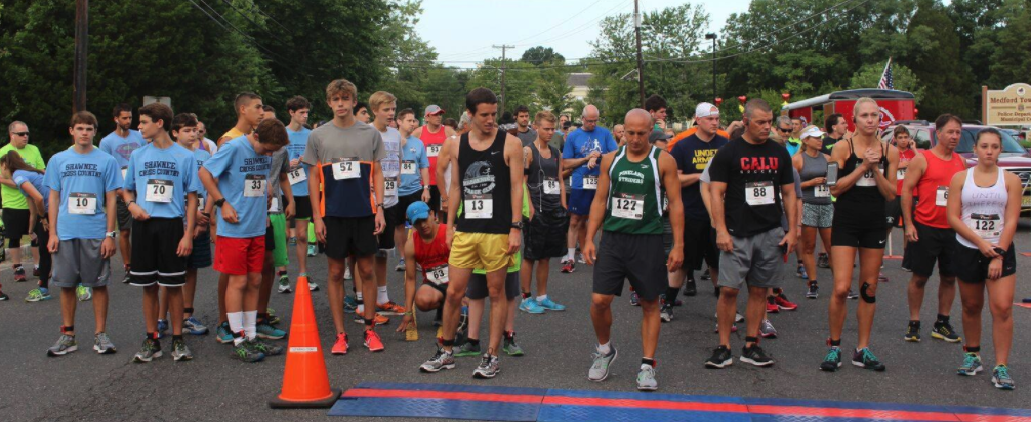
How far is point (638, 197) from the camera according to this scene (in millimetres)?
5895

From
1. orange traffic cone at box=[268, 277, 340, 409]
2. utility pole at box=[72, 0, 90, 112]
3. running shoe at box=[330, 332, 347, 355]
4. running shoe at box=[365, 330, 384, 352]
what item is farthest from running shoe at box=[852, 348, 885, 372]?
utility pole at box=[72, 0, 90, 112]

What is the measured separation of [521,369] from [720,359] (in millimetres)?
1455

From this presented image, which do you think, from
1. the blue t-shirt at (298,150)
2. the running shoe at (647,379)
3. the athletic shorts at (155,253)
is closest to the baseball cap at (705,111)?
the running shoe at (647,379)

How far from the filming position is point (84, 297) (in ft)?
30.1

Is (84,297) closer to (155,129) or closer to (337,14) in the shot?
(155,129)

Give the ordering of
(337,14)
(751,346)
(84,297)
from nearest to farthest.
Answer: (751,346) < (84,297) < (337,14)

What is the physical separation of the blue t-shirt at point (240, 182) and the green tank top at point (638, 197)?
112 inches

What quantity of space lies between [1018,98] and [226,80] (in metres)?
25.1

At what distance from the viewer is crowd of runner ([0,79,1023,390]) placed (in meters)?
5.96

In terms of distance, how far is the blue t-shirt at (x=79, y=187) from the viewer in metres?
6.85

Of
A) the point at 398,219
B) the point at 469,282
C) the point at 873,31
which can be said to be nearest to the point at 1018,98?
the point at 398,219

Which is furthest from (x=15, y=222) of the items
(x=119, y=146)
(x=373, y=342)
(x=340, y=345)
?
(x=373, y=342)

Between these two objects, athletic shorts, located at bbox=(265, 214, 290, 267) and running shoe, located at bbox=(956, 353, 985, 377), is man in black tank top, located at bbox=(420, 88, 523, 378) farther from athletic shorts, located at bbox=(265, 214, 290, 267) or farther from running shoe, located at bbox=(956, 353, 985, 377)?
running shoe, located at bbox=(956, 353, 985, 377)

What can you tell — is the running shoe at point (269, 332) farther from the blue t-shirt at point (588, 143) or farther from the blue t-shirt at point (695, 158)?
the blue t-shirt at point (588, 143)
